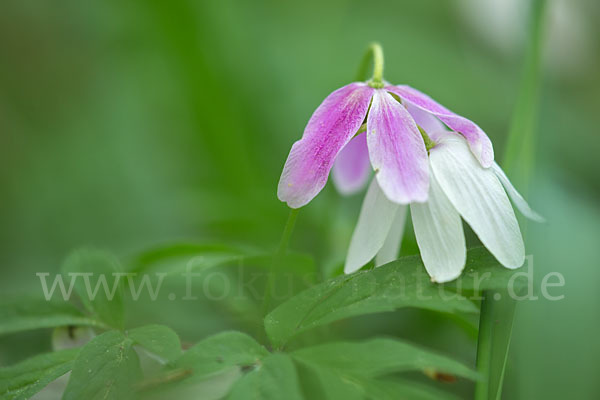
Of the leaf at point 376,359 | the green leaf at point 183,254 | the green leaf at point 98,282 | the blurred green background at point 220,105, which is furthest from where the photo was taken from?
the blurred green background at point 220,105

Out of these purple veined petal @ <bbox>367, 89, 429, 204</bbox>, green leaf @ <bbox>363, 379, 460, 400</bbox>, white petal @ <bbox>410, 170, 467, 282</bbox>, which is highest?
purple veined petal @ <bbox>367, 89, 429, 204</bbox>

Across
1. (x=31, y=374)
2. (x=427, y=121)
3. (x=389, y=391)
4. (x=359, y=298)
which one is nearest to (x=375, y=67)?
(x=427, y=121)

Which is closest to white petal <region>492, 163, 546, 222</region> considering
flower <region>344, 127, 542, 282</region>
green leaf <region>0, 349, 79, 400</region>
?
flower <region>344, 127, 542, 282</region>

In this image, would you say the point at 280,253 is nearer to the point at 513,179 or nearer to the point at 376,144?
the point at 376,144

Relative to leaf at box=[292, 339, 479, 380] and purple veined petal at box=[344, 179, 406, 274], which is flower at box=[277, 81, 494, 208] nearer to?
purple veined petal at box=[344, 179, 406, 274]

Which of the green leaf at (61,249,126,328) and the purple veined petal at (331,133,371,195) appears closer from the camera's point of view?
the green leaf at (61,249,126,328)

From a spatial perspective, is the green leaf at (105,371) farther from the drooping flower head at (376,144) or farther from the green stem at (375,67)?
the green stem at (375,67)

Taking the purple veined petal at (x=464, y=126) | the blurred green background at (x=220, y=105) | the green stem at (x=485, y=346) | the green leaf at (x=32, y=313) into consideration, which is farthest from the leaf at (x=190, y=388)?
the blurred green background at (x=220, y=105)
